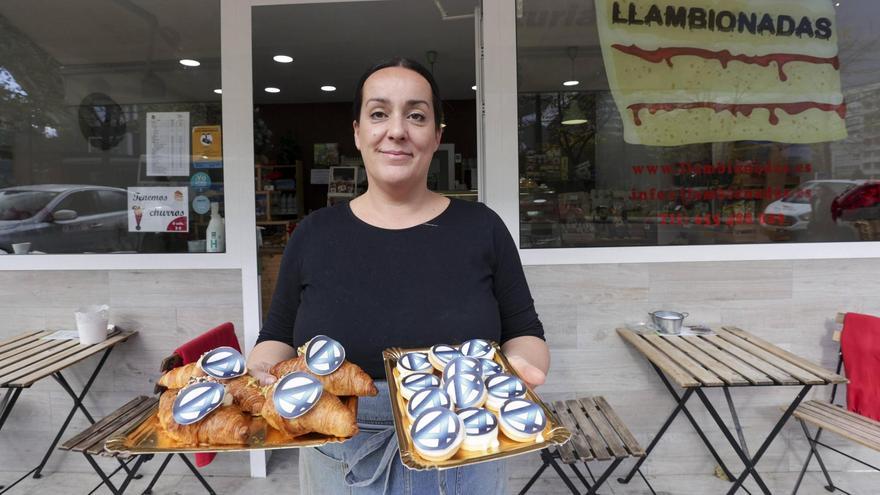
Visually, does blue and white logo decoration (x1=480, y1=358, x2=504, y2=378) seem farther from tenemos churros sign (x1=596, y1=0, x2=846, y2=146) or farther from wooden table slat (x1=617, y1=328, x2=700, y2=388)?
tenemos churros sign (x1=596, y1=0, x2=846, y2=146)

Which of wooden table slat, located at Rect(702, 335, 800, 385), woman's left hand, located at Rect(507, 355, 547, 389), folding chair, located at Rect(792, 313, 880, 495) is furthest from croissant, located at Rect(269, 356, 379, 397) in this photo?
folding chair, located at Rect(792, 313, 880, 495)

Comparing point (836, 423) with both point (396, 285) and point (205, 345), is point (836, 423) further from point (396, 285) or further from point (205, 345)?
point (205, 345)

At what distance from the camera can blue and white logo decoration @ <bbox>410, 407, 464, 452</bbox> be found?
0.91 metres

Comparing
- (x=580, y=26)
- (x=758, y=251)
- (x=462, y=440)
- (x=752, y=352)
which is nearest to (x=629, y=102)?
(x=580, y=26)

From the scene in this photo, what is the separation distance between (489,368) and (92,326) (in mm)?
2275

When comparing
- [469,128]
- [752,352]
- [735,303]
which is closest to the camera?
[752,352]

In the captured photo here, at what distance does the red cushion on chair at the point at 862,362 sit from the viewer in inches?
94.7

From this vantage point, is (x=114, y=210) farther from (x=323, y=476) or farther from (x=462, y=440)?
(x=462, y=440)

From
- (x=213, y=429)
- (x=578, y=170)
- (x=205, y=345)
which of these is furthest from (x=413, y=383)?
(x=578, y=170)

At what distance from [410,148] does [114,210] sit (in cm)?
245

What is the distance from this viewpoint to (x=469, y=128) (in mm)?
8195

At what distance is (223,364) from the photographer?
1.16m

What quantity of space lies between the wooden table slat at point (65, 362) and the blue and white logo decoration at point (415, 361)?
1.69 metres

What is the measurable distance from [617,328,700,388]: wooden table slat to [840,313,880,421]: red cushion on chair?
96cm
